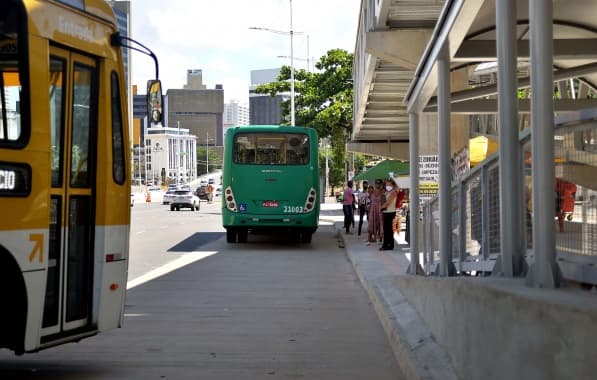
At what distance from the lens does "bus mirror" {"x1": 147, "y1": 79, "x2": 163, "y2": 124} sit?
24.3ft

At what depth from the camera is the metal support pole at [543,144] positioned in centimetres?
521

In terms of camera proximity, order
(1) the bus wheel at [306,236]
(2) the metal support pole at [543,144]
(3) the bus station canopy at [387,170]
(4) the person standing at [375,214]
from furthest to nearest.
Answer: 1. (3) the bus station canopy at [387,170]
2. (1) the bus wheel at [306,236]
3. (4) the person standing at [375,214]
4. (2) the metal support pole at [543,144]

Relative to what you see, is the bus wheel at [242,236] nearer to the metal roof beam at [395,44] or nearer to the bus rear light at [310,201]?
the bus rear light at [310,201]

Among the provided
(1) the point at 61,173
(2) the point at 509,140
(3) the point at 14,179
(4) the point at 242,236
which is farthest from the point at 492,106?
(4) the point at 242,236

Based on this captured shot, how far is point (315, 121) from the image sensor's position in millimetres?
43312

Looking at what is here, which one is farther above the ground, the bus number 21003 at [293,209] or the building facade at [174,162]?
the building facade at [174,162]

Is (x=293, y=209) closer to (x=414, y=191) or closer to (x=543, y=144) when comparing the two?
(x=414, y=191)

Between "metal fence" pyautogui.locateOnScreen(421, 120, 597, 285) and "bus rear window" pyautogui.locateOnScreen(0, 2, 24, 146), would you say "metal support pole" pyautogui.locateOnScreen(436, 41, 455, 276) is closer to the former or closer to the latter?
"metal fence" pyautogui.locateOnScreen(421, 120, 597, 285)

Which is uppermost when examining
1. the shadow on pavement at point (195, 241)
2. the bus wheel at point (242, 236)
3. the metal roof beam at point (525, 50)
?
the metal roof beam at point (525, 50)

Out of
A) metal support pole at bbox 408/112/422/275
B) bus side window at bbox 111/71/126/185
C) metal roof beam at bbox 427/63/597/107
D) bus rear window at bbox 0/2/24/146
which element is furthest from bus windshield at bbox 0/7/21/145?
metal support pole at bbox 408/112/422/275

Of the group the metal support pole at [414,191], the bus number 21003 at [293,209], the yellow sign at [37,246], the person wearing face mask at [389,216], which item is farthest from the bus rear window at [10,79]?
the bus number 21003 at [293,209]

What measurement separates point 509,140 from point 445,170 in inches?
111

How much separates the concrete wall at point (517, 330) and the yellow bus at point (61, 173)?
2.91 meters

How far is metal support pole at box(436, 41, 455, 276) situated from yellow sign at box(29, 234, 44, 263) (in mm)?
4525
